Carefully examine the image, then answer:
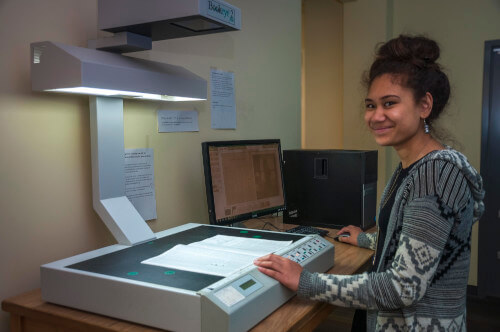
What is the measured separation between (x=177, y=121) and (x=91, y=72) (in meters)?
0.76

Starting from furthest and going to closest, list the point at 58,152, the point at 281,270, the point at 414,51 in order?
the point at 58,152 → the point at 414,51 → the point at 281,270

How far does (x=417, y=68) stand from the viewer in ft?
3.95

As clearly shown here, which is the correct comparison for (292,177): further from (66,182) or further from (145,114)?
(66,182)

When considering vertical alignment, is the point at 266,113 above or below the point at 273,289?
above

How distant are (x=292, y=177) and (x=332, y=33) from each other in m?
2.16

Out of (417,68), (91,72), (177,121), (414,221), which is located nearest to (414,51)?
(417,68)

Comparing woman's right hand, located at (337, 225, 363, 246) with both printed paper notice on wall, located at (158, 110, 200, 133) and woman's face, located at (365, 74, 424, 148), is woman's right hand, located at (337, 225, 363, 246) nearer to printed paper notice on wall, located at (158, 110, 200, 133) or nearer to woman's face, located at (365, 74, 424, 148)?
woman's face, located at (365, 74, 424, 148)

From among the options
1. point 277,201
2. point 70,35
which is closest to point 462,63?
point 277,201

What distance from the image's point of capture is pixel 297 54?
274 centimetres

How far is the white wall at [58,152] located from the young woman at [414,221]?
661 mm

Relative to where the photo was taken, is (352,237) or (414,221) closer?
(414,221)

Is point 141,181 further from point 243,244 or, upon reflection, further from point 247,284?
point 247,284

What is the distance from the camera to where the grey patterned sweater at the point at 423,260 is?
1.05 meters

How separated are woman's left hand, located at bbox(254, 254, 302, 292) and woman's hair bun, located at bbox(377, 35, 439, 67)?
633 millimetres
